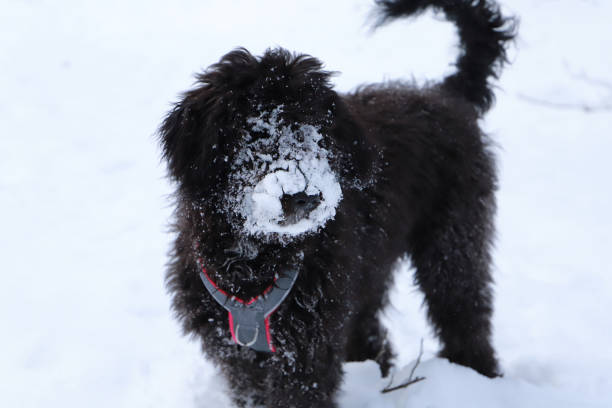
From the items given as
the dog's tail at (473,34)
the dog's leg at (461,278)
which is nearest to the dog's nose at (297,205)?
the dog's leg at (461,278)

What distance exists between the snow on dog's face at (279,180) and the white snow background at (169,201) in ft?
2.39

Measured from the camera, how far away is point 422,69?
7.39m

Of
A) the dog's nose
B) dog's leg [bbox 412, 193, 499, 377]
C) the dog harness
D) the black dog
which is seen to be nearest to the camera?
the dog's nose

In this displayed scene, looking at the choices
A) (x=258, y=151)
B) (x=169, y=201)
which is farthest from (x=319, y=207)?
(x=169, y=201)

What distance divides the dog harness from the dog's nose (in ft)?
1.66

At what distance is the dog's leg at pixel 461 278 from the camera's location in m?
3.14

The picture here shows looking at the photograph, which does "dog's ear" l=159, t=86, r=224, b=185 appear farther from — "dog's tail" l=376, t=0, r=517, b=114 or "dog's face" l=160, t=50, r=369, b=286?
"dog's tail" l=376, t=0, r=517, b=114

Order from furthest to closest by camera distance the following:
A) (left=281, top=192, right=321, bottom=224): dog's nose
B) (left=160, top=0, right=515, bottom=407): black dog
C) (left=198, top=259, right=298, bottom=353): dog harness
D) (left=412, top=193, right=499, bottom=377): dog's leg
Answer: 1. (left=412, top=193, right=499, bottom=377): dog's leg
2. (left=198, top=259, right=298, bottom=353): dog harness
3. (left=160, top=0, right=515, bottom=407): black dog
4. (left=281, top=192, right=321, bottom=224): dog's nose

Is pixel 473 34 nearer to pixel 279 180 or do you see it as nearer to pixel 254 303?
pixel 279 180

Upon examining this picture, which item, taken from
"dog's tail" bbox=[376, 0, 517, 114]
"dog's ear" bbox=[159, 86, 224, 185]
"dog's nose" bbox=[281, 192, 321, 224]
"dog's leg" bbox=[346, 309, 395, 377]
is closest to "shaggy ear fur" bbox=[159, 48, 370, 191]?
"dog's ear" bbox=[159, 86, 224, 185]

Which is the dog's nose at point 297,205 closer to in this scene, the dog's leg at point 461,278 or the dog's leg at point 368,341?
the dog's leg at point 461,278

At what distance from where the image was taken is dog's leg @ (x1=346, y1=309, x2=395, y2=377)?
3.64 metres

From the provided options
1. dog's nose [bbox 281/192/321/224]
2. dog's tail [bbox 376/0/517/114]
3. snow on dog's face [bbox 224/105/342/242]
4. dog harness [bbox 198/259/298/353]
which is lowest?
dog harness [bbox 198/259/298/353]

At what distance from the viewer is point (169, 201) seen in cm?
267
